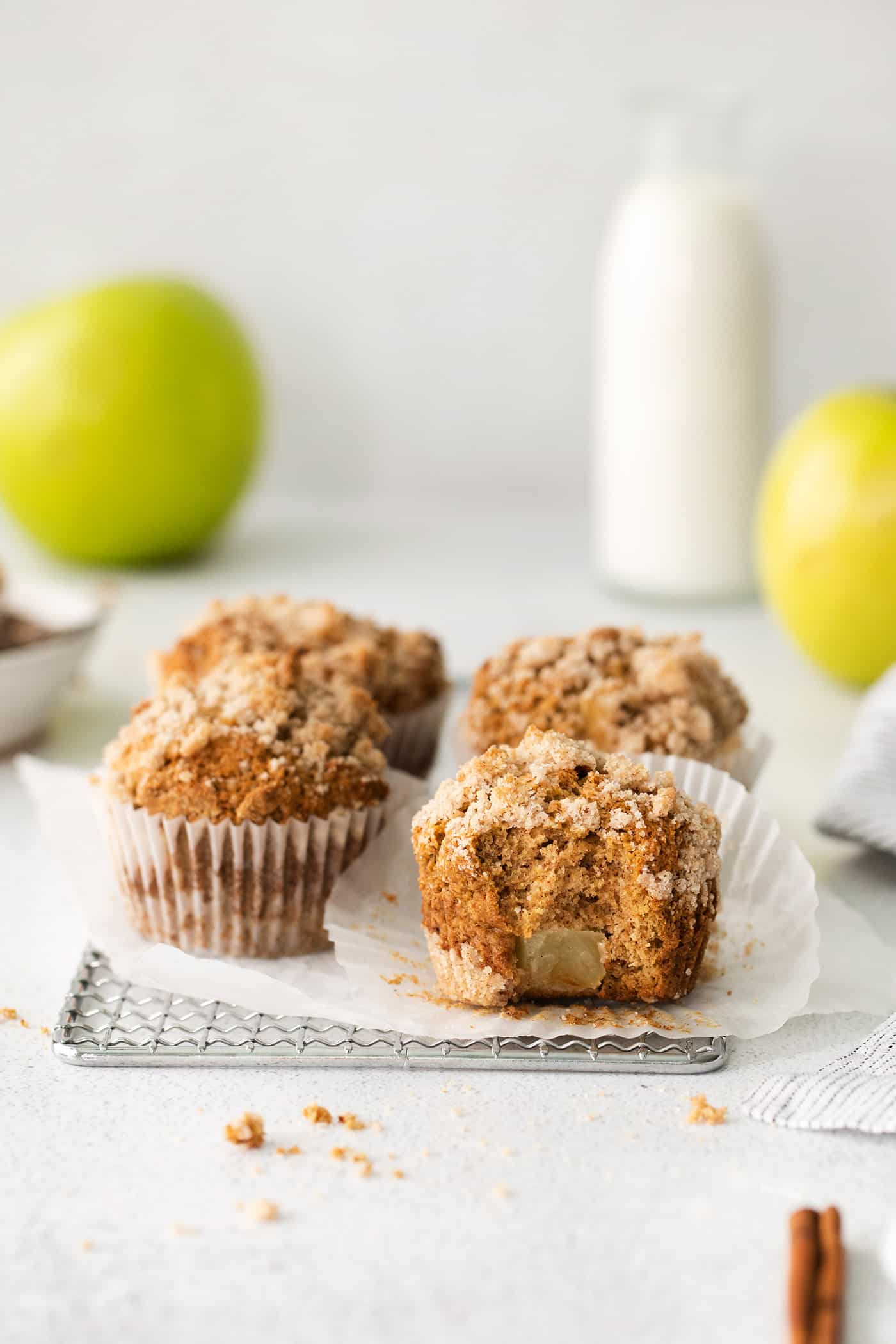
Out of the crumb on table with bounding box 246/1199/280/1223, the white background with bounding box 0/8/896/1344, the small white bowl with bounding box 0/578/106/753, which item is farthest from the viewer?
the white background with bounding box 0/8/896/1344

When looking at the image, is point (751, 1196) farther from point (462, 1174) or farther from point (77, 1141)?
point (77, 1141)

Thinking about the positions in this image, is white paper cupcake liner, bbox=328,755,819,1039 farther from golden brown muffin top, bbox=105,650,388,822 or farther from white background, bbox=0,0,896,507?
white background, bbox=0,0,896,507

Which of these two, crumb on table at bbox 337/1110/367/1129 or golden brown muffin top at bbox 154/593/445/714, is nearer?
crumb on table at bbox 337/1110/367/1129

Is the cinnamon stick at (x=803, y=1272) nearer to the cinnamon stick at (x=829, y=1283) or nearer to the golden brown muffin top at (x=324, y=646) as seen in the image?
the cinnamon stick at (x=829, y=1283)

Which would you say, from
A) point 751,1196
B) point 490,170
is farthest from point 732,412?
point 751,1196

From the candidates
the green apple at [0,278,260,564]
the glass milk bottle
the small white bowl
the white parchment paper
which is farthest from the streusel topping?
the green apple at [0,278,260,564]

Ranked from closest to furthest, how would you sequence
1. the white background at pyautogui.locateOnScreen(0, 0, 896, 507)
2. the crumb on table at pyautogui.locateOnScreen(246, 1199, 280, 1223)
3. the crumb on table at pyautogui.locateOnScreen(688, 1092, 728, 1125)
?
1. the crumb on table at pyautogui.locateOnScreen(246, 1199, 280, 1223)
2. the crumb on table at pyautogui.locateOnScreen(688, 1092, 728, 1125)
3. the white background at pyautogui.locateOnScreen(0, 0, 896, 507)

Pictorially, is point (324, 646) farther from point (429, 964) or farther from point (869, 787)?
point (869, 787)
